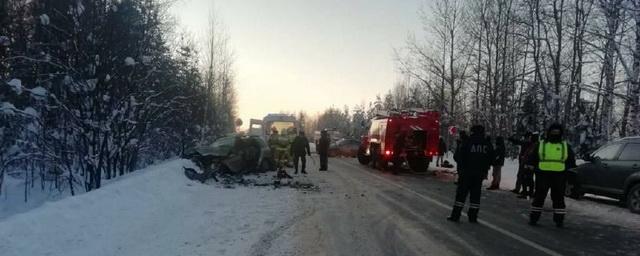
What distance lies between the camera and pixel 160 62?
20.7 m

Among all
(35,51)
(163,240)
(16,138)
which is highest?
(35,51)

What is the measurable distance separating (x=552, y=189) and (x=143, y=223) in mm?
7140

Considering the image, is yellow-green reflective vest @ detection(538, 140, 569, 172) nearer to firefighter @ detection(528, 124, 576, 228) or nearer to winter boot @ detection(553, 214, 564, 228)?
firefighter @ detection(528, 124, 576, 228)

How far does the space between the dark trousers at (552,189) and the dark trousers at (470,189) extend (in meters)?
1.00

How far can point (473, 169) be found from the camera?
33.4ft

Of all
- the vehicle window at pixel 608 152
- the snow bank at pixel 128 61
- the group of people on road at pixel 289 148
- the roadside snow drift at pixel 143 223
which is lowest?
the roadside snow drift at pixel 143 223

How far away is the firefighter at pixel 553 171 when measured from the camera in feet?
32.5

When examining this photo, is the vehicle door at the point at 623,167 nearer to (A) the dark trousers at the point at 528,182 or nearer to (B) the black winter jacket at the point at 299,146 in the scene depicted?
(A) the dark trousers at the point at 528,182

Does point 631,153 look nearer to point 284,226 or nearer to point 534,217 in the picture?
point 534,217

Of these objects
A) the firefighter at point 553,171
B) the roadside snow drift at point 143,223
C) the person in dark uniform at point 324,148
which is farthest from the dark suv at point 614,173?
the person in dark uniform at point 324,148

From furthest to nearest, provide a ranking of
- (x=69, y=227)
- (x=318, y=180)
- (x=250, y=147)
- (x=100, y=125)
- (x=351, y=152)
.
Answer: (x=351, y=152) < (x=250, y=147) < (x=318, y=180) < (x=100, y=125) < (x=69, y=227)

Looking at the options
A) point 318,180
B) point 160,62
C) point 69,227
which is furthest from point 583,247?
point 160,62

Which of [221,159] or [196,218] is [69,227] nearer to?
[196,218]

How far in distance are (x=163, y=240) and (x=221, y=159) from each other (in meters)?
10.9
